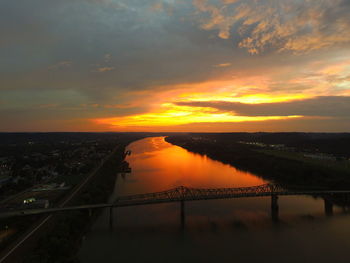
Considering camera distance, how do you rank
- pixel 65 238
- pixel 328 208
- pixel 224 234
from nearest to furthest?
pixel 65 238, pixel 224 234, pixel 328 208

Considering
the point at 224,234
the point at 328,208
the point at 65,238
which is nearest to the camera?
the point at 65,238

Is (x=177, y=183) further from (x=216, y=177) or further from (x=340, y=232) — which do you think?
(x=340, y=232)

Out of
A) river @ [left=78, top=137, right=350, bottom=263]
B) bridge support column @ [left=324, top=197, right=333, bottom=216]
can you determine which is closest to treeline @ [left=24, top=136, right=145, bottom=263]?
river @ [left=78, top=137, right=350, bottom=263]

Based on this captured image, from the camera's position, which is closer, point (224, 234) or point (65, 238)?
point (65, 238)

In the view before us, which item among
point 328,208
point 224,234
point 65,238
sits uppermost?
point 65,238

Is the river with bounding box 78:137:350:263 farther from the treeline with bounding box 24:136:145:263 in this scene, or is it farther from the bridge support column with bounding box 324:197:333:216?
the treeline with bounding box 24:136:145:263

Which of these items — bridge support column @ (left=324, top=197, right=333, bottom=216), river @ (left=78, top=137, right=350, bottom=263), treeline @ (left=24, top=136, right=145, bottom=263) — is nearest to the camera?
treeline @ (left=24, top=136, right=145, bottom=263)

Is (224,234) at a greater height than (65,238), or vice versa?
(65,238)

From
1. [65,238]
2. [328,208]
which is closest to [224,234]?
[65,238]

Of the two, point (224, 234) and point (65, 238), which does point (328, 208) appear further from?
point (65, 238)
